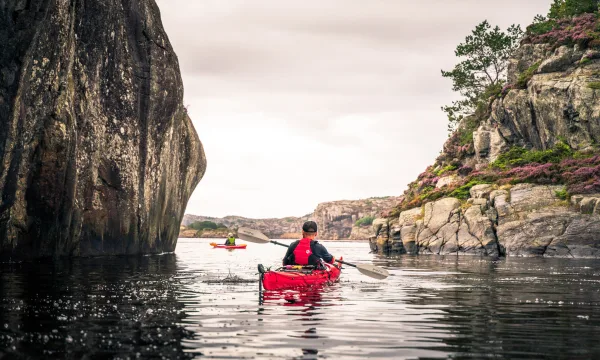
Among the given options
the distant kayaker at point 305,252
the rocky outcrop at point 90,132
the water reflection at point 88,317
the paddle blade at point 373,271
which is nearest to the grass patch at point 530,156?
the rocky outcrop at point 90,132

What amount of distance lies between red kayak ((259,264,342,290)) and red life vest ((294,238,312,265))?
37 cm

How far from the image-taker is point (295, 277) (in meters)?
17.9

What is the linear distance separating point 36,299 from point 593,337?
11373 mm

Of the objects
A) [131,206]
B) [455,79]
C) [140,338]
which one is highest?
[455,79]

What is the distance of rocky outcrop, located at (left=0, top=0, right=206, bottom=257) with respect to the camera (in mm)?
24703

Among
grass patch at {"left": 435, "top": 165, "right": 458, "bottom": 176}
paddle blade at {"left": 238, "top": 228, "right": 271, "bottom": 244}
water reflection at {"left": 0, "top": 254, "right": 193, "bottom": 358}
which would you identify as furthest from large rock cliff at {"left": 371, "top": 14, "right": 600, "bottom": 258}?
water reflection at {"left": 0, "top": 254, "right": 193, "bottom": 358}

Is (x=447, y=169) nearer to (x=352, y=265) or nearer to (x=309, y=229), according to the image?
(x=352, y=265)

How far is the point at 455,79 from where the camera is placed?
81875 mm

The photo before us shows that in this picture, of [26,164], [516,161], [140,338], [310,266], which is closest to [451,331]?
[140,338]

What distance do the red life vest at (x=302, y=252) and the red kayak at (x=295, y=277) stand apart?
1.22 feet

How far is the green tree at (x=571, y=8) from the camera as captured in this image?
69.6 meters

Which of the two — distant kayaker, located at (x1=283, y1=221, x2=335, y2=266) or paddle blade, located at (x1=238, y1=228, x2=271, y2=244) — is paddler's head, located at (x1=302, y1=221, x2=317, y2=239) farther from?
paddle blade, located at (x1=238, y1=228, x2=271, y2=244)

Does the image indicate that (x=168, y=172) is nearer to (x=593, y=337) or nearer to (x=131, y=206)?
(x=131, y=206)

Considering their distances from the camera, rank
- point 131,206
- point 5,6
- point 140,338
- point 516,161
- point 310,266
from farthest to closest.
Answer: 1. point 516,161
2. point 131,206
3. point 5,6
4. point 310,266
5. point 140,338
